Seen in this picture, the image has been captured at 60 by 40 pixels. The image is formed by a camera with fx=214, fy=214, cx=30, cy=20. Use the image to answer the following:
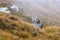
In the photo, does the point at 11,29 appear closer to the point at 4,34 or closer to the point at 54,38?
the point at 4,34

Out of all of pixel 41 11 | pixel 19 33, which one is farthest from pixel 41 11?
pixel 19 33

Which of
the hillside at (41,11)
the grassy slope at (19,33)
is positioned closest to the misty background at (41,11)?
the hillside at (41,11)

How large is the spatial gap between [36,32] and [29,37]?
Result: 3.20 ft

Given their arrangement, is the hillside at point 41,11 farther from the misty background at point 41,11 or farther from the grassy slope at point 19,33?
the grassy slope at point 19,33

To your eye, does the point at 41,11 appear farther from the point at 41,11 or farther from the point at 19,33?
the point at 19,33

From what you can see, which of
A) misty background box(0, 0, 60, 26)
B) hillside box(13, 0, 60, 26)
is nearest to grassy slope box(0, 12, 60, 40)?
misty background box(0, 0, 60, 26)

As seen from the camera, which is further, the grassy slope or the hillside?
the hillside

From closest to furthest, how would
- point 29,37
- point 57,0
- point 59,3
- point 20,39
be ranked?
point 20,39 → point 29,37 → point 59,3 → point 57,0

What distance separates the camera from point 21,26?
10.2 m

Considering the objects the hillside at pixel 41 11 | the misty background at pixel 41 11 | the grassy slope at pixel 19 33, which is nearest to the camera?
the grassy slope at pixel 19 33

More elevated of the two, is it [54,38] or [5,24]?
[5,24]

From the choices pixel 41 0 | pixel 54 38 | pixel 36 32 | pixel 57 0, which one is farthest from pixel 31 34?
pixel 57 0

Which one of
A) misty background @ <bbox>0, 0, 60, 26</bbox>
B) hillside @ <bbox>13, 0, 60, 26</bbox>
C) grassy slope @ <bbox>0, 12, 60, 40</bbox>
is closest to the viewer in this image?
→ grassy slope @ <bbox>0, 12, 60, 40</bbox>

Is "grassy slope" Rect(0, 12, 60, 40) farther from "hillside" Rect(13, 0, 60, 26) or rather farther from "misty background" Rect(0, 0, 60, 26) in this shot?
"hillside" Rect(13, 0, 60, 26)
